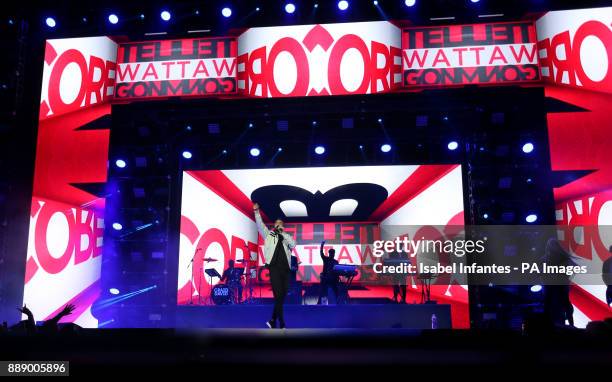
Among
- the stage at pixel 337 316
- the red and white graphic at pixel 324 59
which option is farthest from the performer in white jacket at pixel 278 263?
the red and white graphic at pixel 324 59

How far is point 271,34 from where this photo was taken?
8203 millimetres

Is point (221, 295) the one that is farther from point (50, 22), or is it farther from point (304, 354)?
point (304, 354)

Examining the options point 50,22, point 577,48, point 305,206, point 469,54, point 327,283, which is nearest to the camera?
point 50,22

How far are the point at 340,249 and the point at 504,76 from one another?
351 inches

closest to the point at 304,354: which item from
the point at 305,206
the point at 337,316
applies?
the point at 337,316

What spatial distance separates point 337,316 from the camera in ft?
24.6

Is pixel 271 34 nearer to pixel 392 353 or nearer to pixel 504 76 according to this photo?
pixel 504 76

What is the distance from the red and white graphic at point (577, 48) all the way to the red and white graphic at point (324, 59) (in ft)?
9.10

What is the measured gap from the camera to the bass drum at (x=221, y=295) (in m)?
9.15

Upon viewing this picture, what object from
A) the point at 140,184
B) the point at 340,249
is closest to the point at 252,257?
the point at 340,249

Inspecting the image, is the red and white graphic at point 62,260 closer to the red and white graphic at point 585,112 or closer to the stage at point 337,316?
the stage at point 337,316

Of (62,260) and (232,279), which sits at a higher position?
(62,260)

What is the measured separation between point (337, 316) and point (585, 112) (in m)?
5.92

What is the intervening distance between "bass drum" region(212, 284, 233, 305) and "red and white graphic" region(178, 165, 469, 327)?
37cm
